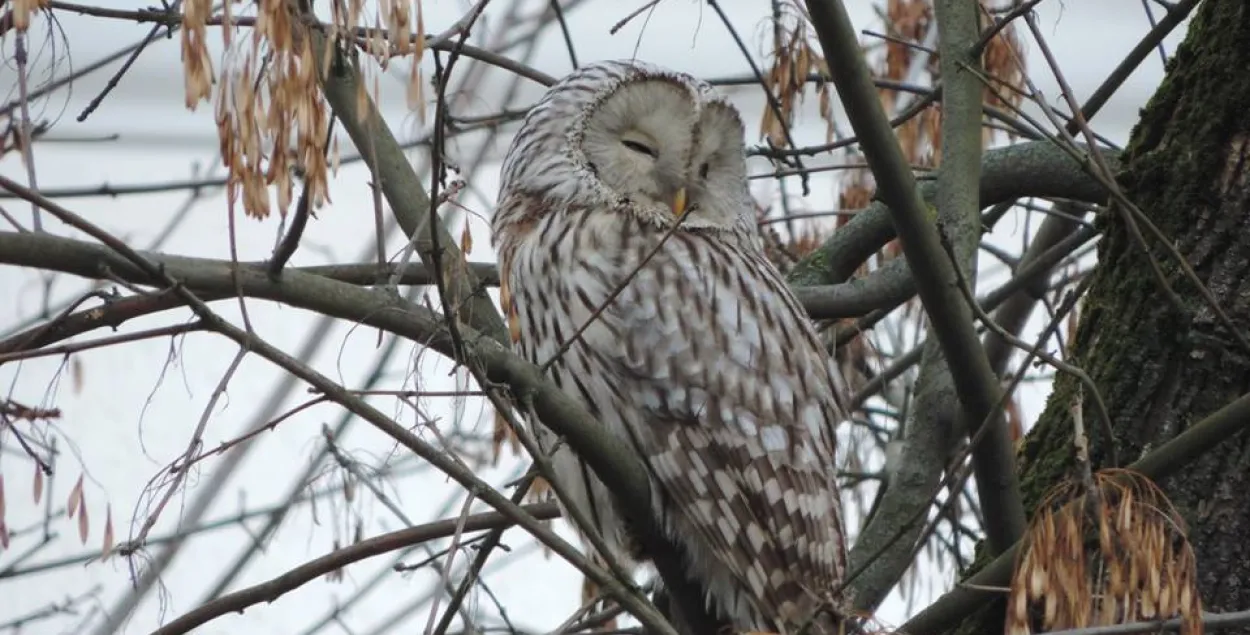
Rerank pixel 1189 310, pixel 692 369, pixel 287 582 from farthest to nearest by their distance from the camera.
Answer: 1. pixel 692 369
2. pixel 1189 310
3. pixel 287 582

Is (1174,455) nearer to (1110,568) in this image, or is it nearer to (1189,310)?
(1110,568)

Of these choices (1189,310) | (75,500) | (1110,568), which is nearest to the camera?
(1110,568)

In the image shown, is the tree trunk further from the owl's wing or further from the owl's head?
the owl's head

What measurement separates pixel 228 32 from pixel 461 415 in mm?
687

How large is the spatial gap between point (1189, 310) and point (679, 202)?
1141 mm

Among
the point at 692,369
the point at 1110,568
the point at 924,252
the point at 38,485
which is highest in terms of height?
the point at 692,369

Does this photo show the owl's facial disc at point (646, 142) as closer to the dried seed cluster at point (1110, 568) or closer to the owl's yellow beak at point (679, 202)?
the owl's yellow beak at point (679, 202)

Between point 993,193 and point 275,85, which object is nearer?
point 275,85

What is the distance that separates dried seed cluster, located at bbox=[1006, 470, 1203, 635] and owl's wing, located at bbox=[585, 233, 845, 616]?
1.02 meters

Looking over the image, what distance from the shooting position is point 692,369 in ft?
10.9

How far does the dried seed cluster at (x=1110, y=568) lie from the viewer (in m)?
2.11

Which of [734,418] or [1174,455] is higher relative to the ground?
[734,418]

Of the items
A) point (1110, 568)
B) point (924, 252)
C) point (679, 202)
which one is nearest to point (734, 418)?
point (679, 202)

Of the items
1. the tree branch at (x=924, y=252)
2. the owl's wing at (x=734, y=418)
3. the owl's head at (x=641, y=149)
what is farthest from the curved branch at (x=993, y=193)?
the tree branch at (x=924, y=252)
